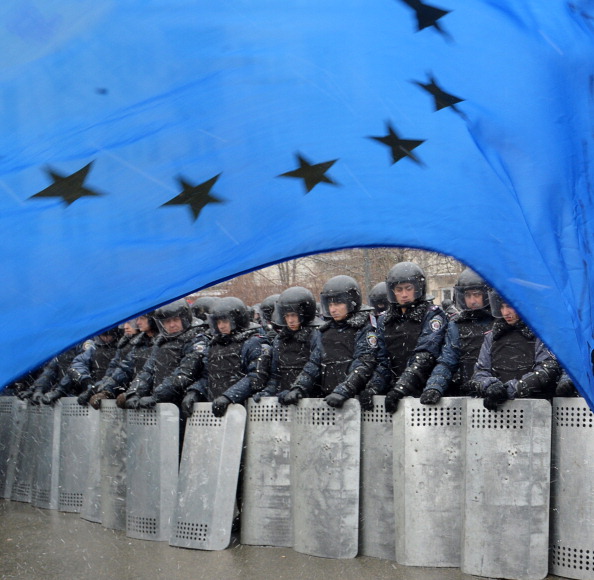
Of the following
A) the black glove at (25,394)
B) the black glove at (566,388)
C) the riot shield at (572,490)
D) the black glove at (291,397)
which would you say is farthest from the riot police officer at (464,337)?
the black glove at (25,394)

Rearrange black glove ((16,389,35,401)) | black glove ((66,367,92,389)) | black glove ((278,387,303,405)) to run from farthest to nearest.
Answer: black glove ((16,389,35,401)) → black glove ((66,367,92,389)) → black glove ((278,387,303,405))

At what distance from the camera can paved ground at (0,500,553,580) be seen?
23.3 feet

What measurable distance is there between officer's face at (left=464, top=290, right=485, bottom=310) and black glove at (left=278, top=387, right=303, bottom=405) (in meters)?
1.68

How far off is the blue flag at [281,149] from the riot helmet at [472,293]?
17.2 ft

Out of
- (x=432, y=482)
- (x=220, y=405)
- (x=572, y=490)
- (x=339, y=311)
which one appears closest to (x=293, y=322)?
(x=339, y=311)

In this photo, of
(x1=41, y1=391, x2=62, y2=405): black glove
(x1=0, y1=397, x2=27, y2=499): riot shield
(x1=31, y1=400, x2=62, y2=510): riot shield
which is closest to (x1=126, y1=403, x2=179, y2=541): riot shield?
(x1=31, y1=400, x2=62, y2=510): riot shield

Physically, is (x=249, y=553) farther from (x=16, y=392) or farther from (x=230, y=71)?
(x=16, y=392)

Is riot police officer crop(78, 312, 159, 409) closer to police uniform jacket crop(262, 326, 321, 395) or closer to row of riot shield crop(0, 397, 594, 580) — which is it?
row of riot shield crop(0, 397, 594, 580)

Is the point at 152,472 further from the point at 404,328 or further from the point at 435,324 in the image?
the point at 435,324

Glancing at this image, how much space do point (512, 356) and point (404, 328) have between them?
3.62ft

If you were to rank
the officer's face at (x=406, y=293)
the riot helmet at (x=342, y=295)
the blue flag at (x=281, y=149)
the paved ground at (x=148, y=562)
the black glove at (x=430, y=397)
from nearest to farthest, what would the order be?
the blue flag at (x=281, y=149), the black glove at (x=430, y=397), the paved ground at (x=148, y=562), the officer's face at (x=406, y=293), the riot helmet at (x=342, y=295)

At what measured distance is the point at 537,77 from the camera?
2.85 metres

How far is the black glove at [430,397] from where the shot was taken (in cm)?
696

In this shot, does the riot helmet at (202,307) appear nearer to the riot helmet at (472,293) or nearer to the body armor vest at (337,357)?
the body armor vest at (337,357)
